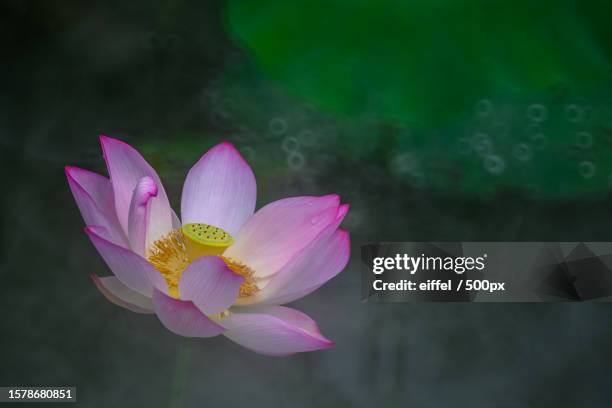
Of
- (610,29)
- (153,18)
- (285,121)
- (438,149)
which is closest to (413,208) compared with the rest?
(438,149)

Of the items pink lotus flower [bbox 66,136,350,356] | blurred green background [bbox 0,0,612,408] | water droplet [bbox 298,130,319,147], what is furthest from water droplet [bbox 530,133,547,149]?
pink lotus flower [bbox 66,136,350,356]

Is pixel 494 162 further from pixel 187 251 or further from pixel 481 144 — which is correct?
pixel 187 251

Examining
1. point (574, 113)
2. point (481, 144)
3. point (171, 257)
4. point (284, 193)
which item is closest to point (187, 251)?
point (171, 257)

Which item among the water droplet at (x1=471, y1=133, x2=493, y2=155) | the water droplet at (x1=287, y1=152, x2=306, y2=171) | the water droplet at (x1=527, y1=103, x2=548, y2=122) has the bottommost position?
the water droplet at (x1=287, y1=152, x2=306, y2=171)

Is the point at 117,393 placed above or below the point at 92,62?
below

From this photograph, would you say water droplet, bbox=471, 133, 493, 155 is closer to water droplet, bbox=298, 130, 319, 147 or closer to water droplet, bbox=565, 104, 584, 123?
water droplet, bbox=565, 104, 584, 123

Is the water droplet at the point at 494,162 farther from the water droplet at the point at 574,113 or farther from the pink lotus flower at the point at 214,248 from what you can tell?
the pink lotus flower at the point at 214,248

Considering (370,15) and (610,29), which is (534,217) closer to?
(610,29)
